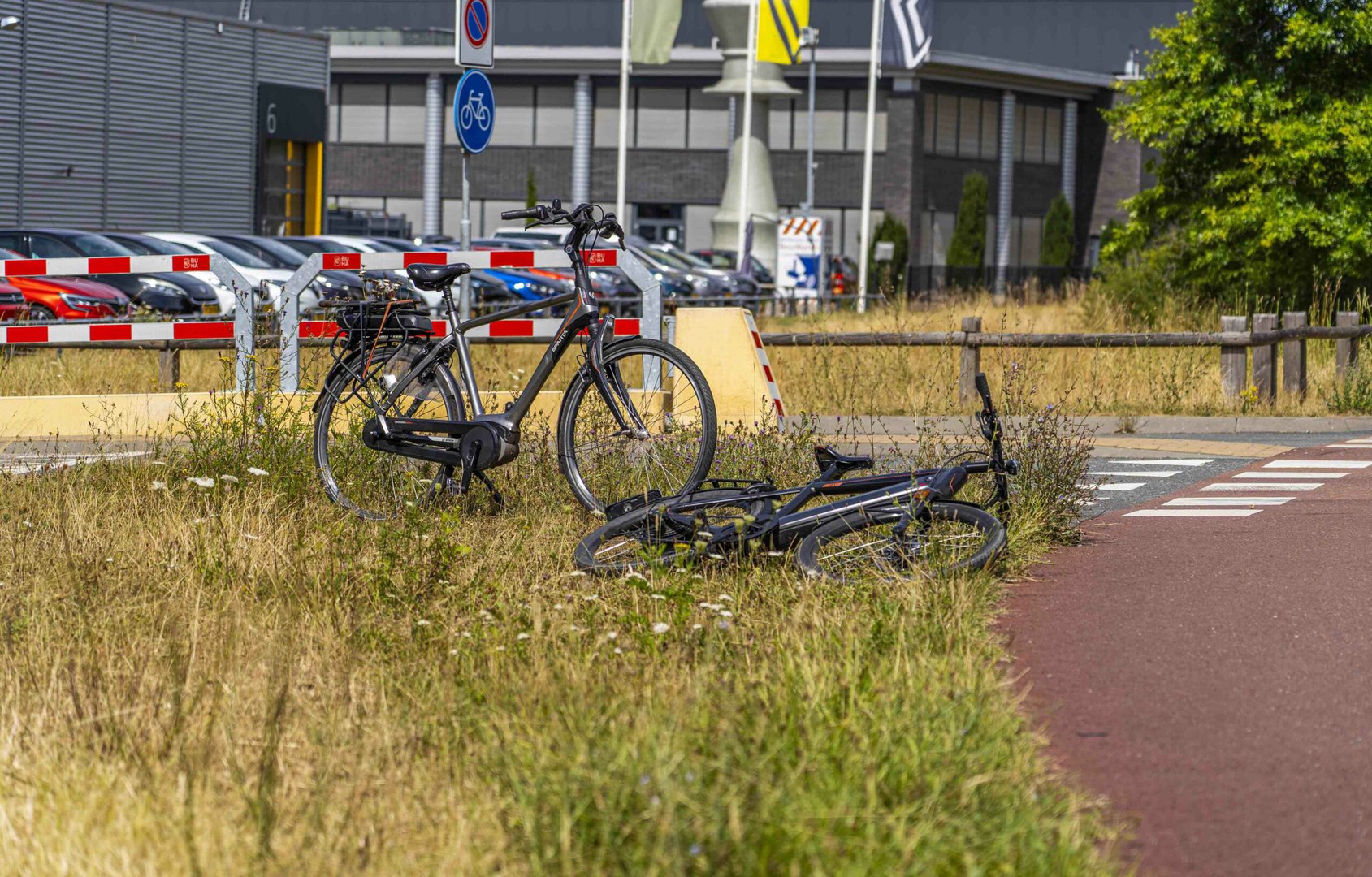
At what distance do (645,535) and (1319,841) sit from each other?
9.73 ft

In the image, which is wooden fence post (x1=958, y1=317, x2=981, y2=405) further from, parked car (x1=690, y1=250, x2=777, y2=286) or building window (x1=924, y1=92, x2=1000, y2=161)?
building window (x1=924, y1=92, x2=1000, y2=161)

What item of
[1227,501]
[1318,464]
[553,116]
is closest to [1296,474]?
[1318,464]

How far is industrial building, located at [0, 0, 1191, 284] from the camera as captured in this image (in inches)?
2623

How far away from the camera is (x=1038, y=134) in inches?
2805

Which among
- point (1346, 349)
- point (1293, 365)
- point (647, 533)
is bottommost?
point (647, 533)

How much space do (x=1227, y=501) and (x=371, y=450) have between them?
4304 mm

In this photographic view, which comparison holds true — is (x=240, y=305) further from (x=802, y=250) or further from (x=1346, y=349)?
(x=802, y=250)

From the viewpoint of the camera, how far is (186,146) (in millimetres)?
42906

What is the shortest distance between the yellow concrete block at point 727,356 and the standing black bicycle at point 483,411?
3138mm

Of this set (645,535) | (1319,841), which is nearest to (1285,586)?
(645,535)

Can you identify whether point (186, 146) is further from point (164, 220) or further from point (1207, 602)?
point (1207, 602)

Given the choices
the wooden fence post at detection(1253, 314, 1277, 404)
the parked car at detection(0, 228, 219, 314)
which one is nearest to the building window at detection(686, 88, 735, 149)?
the parked car at detection(0, 228, 219, 314)

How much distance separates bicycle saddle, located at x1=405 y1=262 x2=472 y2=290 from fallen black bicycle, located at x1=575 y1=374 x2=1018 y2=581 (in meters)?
1.70

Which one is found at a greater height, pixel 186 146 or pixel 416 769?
pixel 186 146
